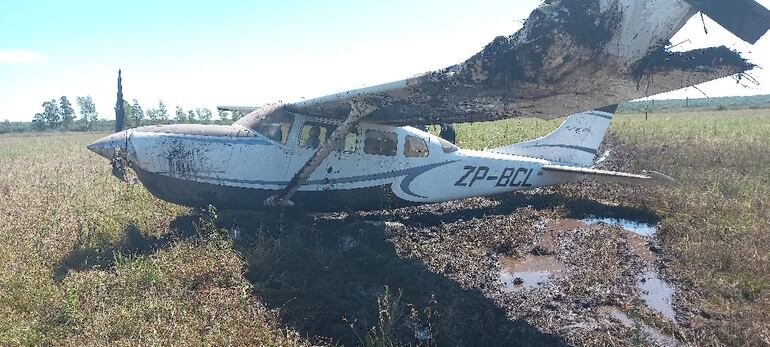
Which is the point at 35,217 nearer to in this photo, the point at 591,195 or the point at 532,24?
the point at 532,24

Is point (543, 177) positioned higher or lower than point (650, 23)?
lower

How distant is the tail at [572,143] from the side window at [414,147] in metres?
2.51

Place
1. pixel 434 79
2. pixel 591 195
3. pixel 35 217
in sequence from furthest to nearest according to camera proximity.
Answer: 1. pixel 591 195
2. pixel 35 217
3. pixel 434 79

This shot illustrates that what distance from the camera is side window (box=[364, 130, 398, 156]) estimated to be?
7.85m

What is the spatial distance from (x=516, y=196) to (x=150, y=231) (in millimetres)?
7533

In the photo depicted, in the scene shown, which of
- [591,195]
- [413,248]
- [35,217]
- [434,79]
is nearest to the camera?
[434,79]

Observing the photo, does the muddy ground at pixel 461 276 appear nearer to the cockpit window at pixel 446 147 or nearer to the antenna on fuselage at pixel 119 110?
the cockpit window at pixel 446 147

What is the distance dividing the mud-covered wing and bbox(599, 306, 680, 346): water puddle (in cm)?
231

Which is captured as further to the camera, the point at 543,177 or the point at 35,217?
the point at 543,177

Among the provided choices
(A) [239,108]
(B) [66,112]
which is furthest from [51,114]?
(A) [239,108]

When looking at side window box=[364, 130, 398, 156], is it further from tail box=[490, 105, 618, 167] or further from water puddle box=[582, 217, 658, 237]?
water puddle box=[582, 217, 658, 237]

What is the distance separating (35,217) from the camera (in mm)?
7984

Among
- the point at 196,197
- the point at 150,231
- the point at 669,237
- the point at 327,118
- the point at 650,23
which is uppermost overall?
the point at 650,23

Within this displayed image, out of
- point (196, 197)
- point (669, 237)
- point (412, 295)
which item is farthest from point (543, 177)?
point (196, 197)
